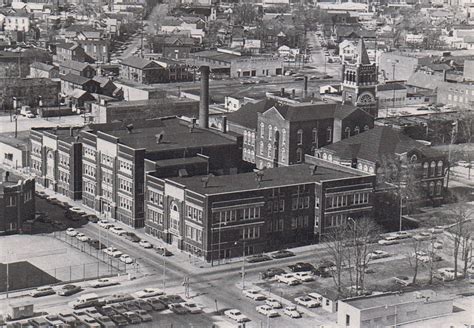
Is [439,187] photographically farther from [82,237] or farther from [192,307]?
[192,307]

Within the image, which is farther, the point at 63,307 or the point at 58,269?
the point at 58,269

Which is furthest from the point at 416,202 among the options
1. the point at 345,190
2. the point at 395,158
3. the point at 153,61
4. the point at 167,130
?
the point at 153,61

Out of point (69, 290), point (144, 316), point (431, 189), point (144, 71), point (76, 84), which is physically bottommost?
point (69, 290)

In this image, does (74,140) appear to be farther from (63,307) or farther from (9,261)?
(63,307)

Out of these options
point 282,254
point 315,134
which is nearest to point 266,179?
point 282,254

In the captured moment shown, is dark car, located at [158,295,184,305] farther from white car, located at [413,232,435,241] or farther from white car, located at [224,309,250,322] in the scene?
white car, located at [413,232,435,241]

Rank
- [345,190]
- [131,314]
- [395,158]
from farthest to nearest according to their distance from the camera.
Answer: [395,158] < [345,190] < [131,314]

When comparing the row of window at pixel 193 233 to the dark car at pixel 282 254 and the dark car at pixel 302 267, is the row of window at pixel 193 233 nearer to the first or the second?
the dark car at pixel 282 254
